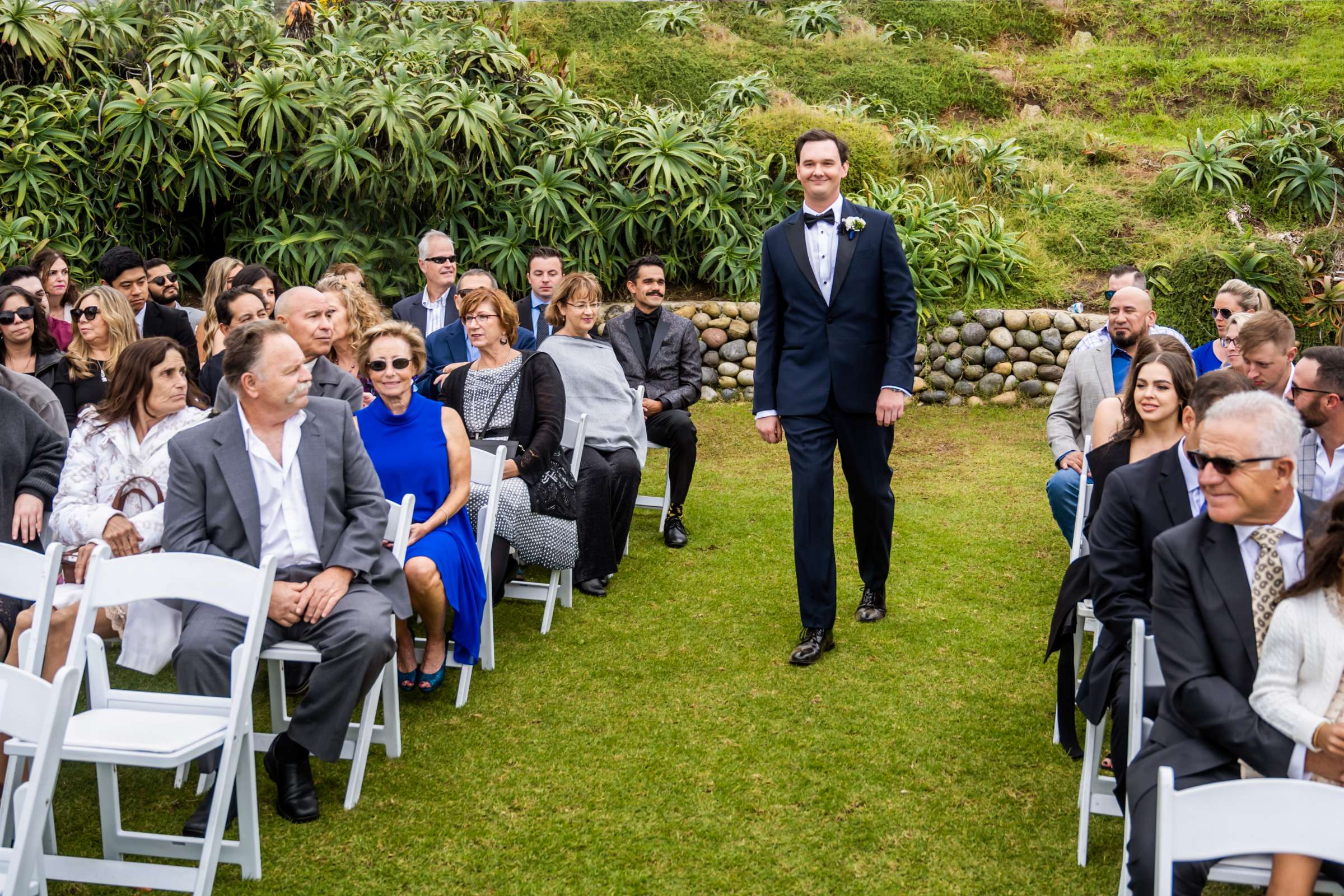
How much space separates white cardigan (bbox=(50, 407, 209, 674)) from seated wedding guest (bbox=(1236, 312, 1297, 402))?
4.07m

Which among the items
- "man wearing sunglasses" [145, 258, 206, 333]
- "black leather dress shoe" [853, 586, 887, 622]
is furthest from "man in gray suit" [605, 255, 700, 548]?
"man wearing sunglasses" [145, 258, 206, 333]

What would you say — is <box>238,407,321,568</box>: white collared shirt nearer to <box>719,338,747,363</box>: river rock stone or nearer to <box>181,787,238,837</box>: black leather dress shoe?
<box>181,787,238,837</box>: black leather dress shoe

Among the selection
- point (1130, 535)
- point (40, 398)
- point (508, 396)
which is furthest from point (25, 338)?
point (1130, 535)

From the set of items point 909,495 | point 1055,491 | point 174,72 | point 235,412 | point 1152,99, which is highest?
point 1152,99

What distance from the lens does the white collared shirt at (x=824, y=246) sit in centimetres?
506

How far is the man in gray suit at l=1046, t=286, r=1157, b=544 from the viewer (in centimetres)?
569

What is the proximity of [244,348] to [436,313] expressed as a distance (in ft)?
12.0

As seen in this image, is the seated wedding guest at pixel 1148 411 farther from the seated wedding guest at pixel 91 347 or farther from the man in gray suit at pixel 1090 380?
the seated wedding guest at pixel 91 347

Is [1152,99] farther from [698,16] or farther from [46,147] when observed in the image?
[46,147]

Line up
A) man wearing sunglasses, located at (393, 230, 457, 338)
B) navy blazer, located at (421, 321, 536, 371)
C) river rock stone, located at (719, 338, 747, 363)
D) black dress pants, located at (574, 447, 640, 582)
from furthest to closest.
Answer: river rock stone, located at (719, 338, 747, 363)
man wearing sunglasses, located at (393, 230, 457, 338)
navy blazer, located at (421, 321, 536, 371)
black dress pants, located at (574, 447, 640, 582)

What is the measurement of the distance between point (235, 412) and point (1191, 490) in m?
3.09

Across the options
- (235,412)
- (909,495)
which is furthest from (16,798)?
(909,495)

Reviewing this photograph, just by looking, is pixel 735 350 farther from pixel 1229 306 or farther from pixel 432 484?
pixel 432 484

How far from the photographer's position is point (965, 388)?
10.4 m
